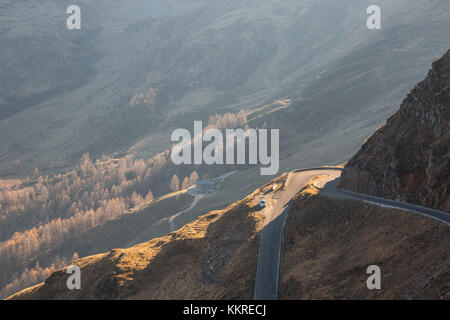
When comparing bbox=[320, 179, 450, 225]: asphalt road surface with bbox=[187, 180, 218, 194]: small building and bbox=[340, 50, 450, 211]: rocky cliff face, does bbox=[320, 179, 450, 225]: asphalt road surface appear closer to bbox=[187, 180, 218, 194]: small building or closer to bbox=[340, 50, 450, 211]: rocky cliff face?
bbox=[340, 50, 450, 211]: rocky cliff face

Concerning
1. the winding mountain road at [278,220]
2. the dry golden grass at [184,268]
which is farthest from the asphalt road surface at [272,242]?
the dry golden grass at [184,268]

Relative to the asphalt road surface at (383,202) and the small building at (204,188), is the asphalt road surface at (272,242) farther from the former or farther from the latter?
the small building at (204,188)

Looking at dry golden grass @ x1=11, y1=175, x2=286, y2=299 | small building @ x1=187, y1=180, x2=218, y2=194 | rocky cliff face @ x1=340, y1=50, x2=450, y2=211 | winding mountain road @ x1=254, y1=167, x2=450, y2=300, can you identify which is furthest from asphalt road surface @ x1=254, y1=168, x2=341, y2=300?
small building @ x1=187, y1=180, x2=218, y2=194

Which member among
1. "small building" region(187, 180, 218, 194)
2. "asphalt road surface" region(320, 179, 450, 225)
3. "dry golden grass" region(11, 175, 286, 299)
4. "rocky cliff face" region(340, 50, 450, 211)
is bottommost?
"small building" region(187, 180, 218, 194)

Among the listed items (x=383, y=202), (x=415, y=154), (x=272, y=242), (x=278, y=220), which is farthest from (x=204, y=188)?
(x=415, y=154)

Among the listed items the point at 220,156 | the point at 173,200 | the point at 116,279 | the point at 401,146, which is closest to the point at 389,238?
the point at 401,146
